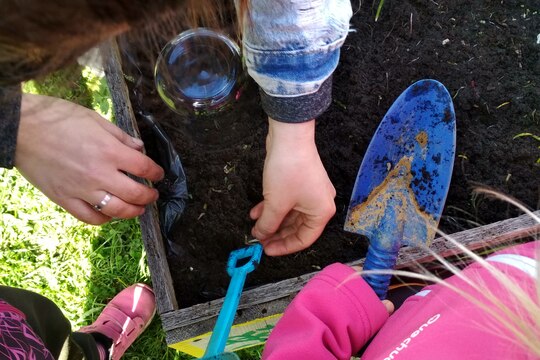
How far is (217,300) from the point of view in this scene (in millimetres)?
1230

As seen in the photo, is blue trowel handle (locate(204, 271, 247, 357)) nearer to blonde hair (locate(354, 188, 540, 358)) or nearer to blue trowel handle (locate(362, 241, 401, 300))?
blue trowel handle (locate(362, 241, 401, 300))

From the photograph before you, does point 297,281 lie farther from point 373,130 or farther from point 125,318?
point 125,318

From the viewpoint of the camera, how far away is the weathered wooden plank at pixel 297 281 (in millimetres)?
1226

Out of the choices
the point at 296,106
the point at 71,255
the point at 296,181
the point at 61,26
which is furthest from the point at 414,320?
the point at 71,255

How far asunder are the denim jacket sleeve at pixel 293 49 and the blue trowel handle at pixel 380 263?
1.28ft

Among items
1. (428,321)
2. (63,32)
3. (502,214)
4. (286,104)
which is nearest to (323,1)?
(286,104)

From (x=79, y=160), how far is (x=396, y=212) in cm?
71

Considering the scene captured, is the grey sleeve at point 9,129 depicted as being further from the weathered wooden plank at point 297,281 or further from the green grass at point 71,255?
the green grass at point 71,255

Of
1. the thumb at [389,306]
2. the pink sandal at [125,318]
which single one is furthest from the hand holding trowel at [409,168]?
the pink sandal at [125,318]

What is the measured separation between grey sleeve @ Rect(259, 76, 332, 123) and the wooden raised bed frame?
17.3 inches

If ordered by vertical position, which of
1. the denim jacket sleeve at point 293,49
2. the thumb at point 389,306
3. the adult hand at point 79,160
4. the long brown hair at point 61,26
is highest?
the long brown hair at point 61,26

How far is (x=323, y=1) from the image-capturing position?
0.83 metres

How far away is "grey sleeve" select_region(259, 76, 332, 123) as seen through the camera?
0.92 metres

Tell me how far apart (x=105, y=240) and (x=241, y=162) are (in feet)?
1.86
